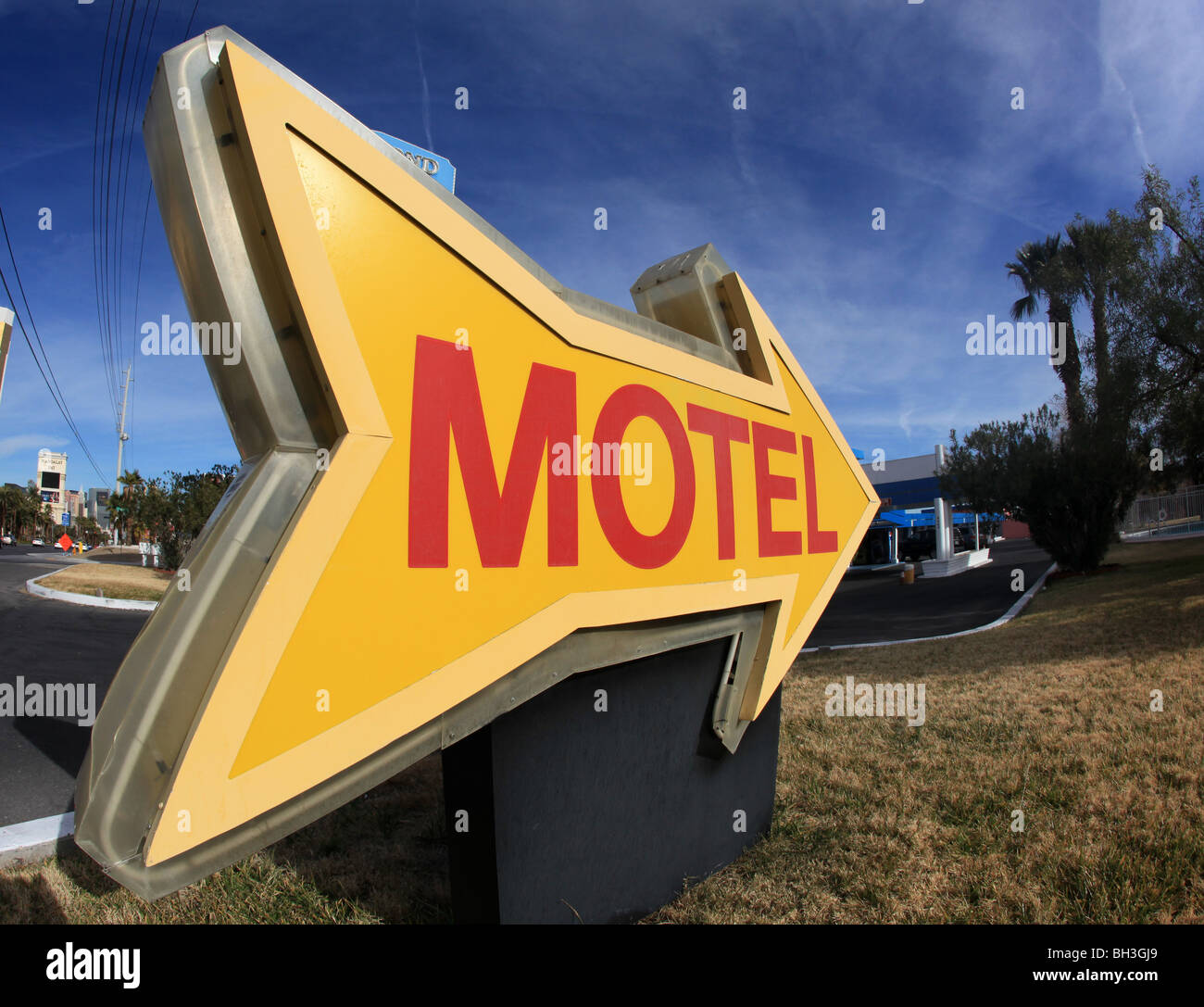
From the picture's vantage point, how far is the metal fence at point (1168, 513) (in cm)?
3253

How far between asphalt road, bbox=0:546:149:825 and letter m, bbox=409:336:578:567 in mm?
3939

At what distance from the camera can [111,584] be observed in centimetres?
1920

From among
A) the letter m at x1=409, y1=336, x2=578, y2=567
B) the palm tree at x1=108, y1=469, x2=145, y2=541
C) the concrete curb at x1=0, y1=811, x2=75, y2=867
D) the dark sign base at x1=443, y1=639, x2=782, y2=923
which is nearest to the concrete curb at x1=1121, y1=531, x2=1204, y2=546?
the dark sign base at x1=443, y1=639, x2=782, y2=923

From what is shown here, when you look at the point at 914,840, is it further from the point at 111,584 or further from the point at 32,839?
the point at 111,584

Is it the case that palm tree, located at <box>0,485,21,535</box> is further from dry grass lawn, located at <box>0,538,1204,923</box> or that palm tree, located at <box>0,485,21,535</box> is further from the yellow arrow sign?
the yellow arrow sign

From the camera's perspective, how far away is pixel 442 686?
2.09m

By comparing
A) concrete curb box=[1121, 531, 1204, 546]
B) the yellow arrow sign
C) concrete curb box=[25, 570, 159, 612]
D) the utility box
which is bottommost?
concrete curb box=[1121, 531, 1204, 546]

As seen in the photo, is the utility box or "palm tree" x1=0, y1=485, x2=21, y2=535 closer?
the utility box

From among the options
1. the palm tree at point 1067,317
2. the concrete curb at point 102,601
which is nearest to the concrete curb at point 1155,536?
the palm tree at point 1067,317

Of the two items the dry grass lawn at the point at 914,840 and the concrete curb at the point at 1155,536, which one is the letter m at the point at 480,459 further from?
the concrete curb at the point at 1155,536

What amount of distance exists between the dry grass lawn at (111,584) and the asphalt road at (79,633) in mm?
920

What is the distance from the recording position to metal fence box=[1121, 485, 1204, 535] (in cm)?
3253
